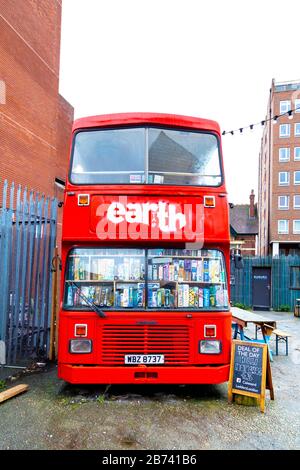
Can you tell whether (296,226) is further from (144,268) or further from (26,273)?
(144,268)

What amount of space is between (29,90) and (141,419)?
48.8ft

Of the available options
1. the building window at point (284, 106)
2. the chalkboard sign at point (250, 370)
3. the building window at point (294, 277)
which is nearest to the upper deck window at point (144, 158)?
the chalkboard sign at point (250, 370)

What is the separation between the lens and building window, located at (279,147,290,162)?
A: 115ft

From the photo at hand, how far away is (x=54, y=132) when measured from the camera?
1812 centimetres

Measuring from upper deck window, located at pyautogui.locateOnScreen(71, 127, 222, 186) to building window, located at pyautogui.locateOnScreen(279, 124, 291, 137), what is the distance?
1322 inches

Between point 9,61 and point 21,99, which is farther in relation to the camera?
point 21,99

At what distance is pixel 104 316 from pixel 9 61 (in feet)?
42.3

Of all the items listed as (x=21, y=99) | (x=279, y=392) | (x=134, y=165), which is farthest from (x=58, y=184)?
(x=279, y=392)

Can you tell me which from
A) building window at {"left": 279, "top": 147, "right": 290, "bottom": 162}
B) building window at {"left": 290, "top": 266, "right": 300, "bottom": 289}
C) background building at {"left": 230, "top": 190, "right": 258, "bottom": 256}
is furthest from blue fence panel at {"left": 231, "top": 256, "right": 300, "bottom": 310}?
background building at {"left": 230, "top": 190, "right": 258, "bottom": 256}

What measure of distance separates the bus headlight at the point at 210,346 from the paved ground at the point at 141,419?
2.42 ft

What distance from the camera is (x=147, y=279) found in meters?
4.86

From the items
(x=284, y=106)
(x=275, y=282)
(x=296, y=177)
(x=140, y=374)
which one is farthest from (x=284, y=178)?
(x=140, y=374)

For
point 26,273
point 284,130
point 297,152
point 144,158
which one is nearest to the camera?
point 144,158
